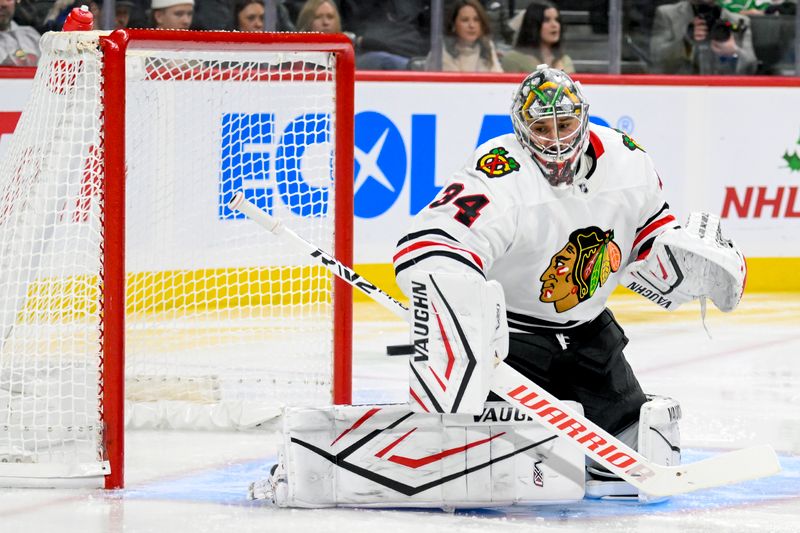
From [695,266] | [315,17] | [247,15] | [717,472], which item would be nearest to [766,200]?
[315,17]

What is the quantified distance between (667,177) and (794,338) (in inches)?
46.6

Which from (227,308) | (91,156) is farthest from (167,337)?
(91,156)

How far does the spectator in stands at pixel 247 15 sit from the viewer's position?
5.80 m

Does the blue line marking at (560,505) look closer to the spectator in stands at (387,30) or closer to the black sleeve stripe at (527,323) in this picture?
the black sleeve stripe at (527,323)

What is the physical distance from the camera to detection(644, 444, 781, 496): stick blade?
2.98 meters

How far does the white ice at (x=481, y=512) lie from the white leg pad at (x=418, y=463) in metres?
0.04

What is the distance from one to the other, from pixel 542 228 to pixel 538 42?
3353mm

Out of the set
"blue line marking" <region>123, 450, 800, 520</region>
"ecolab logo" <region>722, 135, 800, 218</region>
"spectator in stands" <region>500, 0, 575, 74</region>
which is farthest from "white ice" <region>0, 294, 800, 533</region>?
"spectator in stands" <region>500, 0, 575, 74</region>

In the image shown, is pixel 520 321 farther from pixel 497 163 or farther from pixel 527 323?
pixel 497 163

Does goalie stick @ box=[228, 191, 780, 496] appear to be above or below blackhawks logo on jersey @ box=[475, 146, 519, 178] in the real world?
below

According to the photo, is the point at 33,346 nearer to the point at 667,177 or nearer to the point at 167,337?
the point at 167,337

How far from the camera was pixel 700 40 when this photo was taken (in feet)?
21.2

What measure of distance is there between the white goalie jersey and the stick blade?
0.42 metres

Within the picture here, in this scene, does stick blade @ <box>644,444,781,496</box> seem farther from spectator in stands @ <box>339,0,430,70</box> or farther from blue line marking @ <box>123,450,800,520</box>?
spectator in stands @ <box>339,0,430,70</box>
